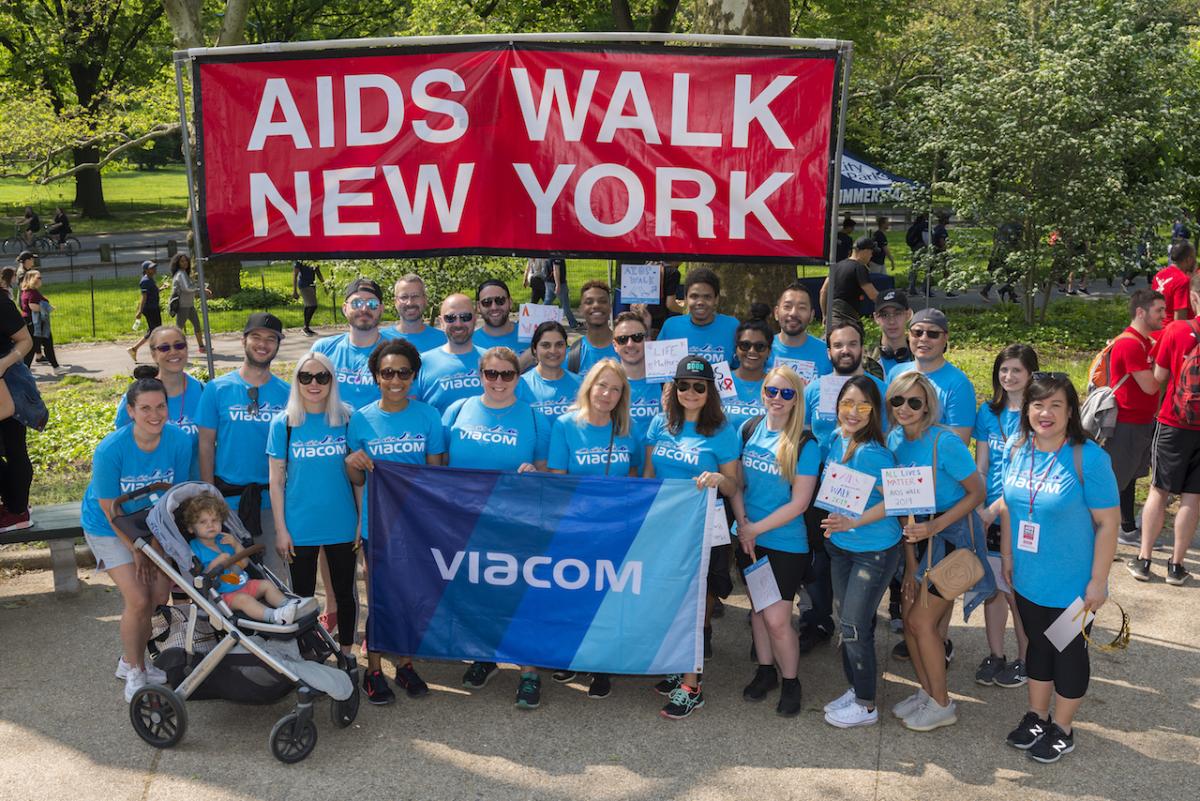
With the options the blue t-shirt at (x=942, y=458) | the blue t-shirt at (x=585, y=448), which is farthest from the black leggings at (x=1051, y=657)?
the blue t-shirt at (x=585, y=448)

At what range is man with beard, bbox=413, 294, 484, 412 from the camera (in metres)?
7.12

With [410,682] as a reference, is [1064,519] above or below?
above

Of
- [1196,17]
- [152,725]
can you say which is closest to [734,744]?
[152,725]

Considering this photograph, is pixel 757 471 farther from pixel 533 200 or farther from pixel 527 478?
pixel 533 200

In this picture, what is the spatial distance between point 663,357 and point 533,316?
1231 mm

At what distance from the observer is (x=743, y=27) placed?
11.4m

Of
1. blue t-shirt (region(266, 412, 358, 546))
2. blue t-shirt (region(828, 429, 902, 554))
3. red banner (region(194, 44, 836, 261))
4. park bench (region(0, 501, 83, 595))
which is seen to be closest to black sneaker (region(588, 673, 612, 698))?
blue t-shirt (region(828, 429, 902, 554))

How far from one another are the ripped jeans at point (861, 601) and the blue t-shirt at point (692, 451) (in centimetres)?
71

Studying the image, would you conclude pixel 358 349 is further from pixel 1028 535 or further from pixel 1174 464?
pixel 1174 464

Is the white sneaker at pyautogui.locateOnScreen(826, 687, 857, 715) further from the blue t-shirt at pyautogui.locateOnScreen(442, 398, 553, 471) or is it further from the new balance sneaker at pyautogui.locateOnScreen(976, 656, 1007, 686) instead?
the blue t-shirt at pyautogui.locateOnScreen(442, 398, 553, 471)

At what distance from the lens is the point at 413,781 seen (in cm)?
532

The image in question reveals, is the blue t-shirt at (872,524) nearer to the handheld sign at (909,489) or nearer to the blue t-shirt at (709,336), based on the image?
the handheld sign at (909,489)

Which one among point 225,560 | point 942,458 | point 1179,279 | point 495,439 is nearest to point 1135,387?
point 942,458

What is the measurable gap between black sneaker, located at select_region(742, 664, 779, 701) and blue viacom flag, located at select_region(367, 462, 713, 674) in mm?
376
